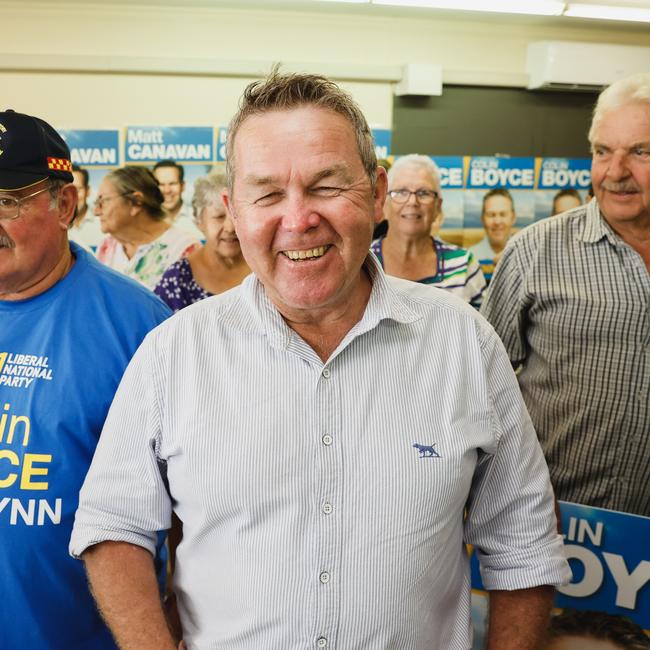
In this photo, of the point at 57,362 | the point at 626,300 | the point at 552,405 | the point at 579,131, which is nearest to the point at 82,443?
the point at 57,362

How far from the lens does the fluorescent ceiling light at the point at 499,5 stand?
4.89 meters

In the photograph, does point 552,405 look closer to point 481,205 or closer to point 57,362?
point 57,362

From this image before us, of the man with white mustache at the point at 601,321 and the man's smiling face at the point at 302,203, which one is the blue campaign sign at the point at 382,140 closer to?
the man with white mustache at the point at 601,321

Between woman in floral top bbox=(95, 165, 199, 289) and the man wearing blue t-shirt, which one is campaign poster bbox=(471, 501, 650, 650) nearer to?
the man wearing blue t-shirt

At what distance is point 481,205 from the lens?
6004 mm

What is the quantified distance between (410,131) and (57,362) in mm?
4889

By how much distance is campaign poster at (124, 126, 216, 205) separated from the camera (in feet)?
17.8

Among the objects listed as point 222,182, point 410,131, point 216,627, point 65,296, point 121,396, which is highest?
point 410,131

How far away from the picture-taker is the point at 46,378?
1658mm

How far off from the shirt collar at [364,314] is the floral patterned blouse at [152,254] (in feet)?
11.5

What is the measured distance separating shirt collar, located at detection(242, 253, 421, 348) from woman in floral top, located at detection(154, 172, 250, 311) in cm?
220

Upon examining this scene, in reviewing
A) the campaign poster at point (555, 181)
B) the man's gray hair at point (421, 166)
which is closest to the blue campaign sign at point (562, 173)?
the campaign poster at point (555, 181)

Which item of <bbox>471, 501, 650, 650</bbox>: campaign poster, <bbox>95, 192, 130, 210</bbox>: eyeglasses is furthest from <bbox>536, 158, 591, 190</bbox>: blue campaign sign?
<bbox>471, 501, 650, 650</bbox>: campaign poster

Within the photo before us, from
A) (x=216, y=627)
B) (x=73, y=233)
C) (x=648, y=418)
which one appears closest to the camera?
(x=216, y=627)
